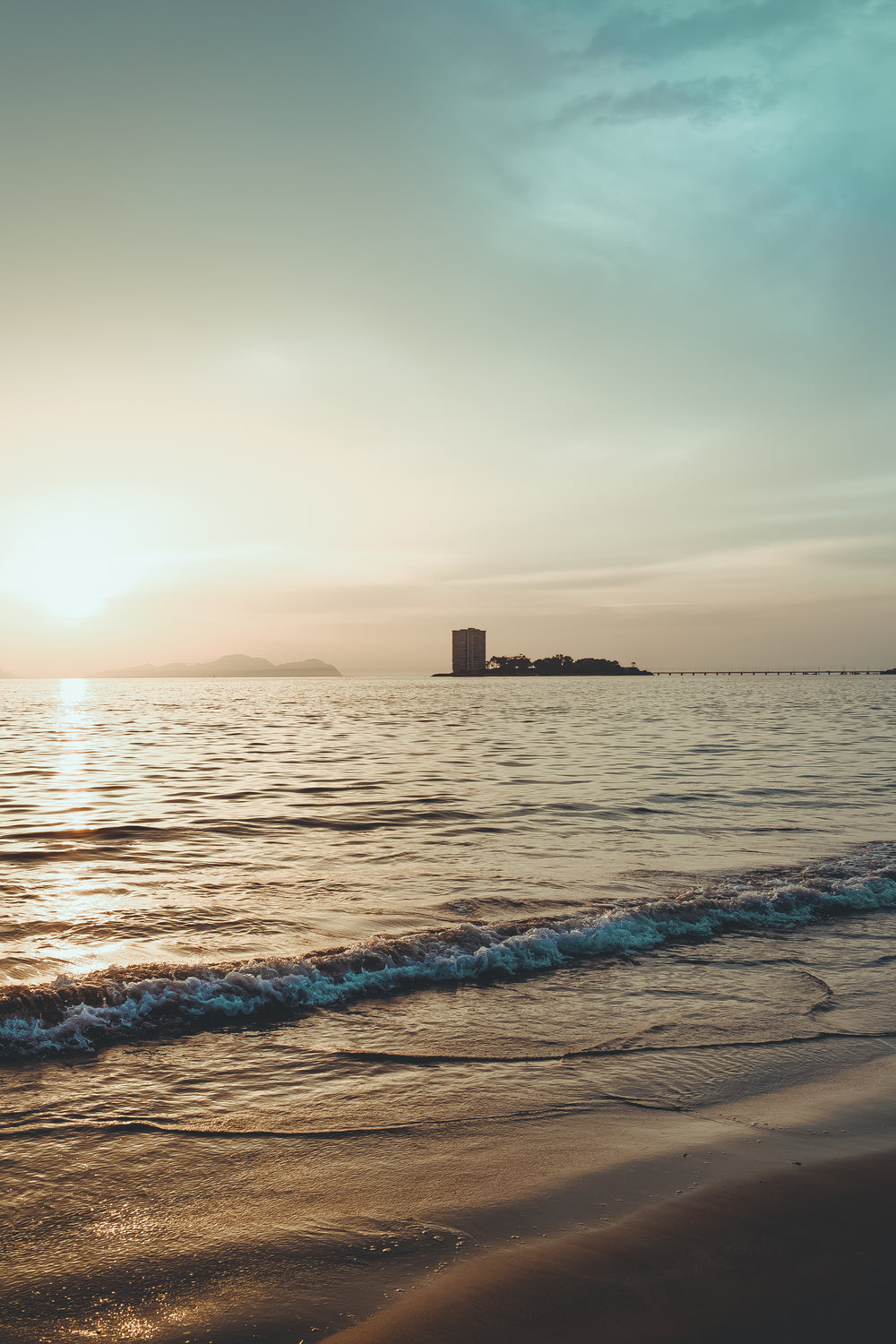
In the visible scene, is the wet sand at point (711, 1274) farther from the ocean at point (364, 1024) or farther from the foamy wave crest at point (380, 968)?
the foamy wave crest at point (380, 968)

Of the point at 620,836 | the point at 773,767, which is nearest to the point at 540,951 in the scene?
the point at 620,836

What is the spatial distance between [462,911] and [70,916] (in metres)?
4.39

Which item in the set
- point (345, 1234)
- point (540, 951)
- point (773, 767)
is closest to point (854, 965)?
point (540, 951)

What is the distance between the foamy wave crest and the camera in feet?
19.8

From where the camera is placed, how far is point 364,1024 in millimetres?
6270

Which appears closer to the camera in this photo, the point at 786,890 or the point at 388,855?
the point at 786,890

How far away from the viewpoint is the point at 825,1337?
115 inches

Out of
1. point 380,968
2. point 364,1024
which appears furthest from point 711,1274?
point 380,968

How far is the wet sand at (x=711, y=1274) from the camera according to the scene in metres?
3.00

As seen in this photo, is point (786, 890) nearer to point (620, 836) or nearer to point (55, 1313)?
point (620, 836)

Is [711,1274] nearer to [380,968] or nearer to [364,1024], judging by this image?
[364,1024]

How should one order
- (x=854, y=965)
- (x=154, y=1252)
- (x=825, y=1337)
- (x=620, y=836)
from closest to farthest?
1. (x=825, y=1337)
2. (x=154, y=1252)
3. (x=854, y=965)
4. (x=620, y=836)

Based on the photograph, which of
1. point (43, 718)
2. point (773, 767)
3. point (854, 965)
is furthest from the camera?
point (43, 718)

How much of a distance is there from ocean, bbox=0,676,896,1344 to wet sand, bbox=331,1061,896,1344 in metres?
0.18
